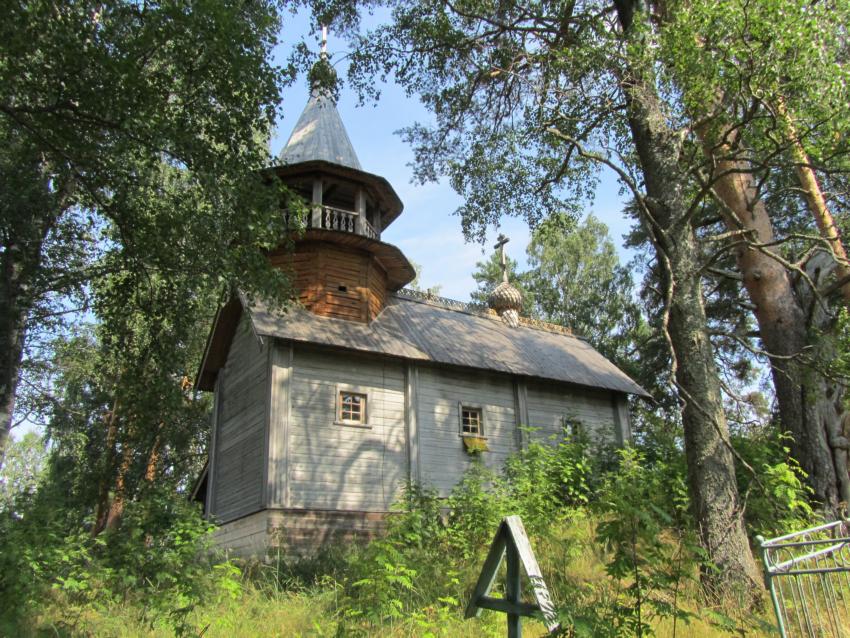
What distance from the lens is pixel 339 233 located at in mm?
15000

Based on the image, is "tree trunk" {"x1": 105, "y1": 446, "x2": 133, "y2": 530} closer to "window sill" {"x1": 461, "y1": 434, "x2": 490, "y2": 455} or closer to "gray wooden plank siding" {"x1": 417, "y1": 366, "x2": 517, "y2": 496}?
"gray wooden plank siding" {"x1": 417, "y1": 366, "x2": 517, "y2": 496}

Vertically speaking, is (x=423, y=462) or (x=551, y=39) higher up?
(x=551, y=39)

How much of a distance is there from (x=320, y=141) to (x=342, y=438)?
7.90 meters

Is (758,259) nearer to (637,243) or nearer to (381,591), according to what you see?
(381,591)

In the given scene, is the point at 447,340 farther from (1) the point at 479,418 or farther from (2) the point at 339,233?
(2) the point at 339,233

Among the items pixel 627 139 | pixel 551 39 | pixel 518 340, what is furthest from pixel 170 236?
pixel 518 340

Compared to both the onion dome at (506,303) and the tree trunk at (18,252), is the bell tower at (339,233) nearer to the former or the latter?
the onion dome at (506,303)

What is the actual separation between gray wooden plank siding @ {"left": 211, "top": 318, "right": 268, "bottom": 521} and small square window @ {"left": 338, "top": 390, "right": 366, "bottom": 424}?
1621mm

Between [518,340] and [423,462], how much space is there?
6.04 metres

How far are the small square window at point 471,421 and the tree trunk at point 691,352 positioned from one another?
27.3 ft

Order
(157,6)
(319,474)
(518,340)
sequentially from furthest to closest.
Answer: (518,340) → (319,474) → (157,6)

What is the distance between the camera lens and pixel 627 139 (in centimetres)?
1147

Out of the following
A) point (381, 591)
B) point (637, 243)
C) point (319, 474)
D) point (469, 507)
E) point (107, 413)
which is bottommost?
point (381, 591)

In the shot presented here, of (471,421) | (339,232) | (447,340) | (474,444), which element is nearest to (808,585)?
(474,444)
